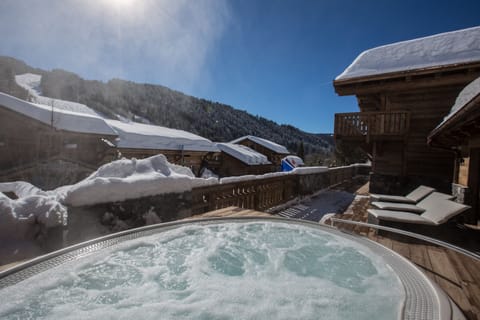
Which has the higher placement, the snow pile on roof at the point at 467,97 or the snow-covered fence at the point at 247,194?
the snow pile on roof at the point at 467,97

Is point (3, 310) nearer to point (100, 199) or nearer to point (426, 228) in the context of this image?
point (100, 199)

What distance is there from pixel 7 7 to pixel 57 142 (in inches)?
186

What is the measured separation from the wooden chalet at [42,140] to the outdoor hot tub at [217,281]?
777cm

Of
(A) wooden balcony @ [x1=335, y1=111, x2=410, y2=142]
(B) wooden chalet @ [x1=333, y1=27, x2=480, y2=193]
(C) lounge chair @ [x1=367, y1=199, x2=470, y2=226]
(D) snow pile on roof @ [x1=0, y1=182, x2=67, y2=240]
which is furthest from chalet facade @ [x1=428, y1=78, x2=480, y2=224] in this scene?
(D) snow pile on roof @ [x1=0, y1=182, x2=67, y2=240]

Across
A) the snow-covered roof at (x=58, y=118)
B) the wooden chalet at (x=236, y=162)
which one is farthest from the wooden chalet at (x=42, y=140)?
the wooden chalet at (x=236, y=162)

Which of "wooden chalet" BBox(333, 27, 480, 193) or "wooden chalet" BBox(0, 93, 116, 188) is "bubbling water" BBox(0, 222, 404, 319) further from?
"wooden chalet" BBox(0, 93, 116, 188)

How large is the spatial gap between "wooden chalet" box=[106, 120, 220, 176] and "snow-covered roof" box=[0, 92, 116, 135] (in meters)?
1.33

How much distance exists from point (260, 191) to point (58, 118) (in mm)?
8730

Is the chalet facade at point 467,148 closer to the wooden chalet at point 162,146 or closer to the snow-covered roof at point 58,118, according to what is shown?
the wooden chalet at point 162,146

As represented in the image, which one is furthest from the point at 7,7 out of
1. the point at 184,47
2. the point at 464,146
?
the point at 464,146

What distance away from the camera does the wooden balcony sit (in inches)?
270

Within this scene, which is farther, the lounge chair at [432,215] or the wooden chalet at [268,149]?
the wooden chalet at [268,149]

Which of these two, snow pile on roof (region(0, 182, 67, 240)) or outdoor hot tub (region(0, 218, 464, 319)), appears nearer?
outdoor hot tub (region(0, 218, 464, 319))

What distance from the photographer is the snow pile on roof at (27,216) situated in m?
2.13
